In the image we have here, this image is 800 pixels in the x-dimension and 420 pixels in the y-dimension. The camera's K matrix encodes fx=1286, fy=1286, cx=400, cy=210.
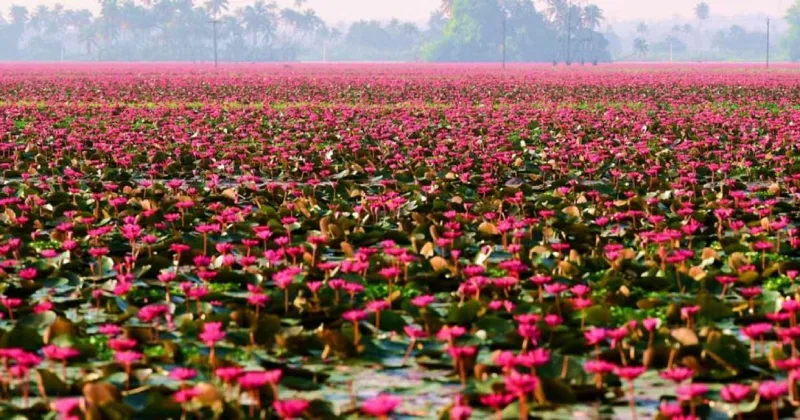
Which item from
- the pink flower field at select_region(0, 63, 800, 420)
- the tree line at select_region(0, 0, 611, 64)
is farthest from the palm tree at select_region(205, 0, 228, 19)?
the pink flower field at select_region(0, 63, 800, 420)

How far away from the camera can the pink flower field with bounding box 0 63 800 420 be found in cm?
462

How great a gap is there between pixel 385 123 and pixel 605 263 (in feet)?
44.0

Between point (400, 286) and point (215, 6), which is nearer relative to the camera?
point (400, 286)

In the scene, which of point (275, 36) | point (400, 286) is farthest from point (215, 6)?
point (400, 286)

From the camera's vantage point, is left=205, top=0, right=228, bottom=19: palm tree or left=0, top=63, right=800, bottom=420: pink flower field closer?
left=0, top=63, right=800, bottom=420: pink flower field

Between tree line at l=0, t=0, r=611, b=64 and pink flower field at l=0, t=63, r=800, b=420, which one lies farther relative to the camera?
tree line at l=0, t=0, r=611, b=64

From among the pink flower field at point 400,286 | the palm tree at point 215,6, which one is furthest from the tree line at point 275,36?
the pink flower field at point 400,286

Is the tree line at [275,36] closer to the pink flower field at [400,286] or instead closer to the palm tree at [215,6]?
the palm tree at [215,6]

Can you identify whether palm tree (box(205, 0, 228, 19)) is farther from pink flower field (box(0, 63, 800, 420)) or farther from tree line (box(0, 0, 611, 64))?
pink flower field (box(0, 63, 800, 420))

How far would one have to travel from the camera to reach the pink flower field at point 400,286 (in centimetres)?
462

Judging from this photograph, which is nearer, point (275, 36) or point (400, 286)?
point (400, 286)

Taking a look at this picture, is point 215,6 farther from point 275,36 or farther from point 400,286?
point 400,286

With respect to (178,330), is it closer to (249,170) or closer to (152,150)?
(249,170)

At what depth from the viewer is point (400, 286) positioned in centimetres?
691
